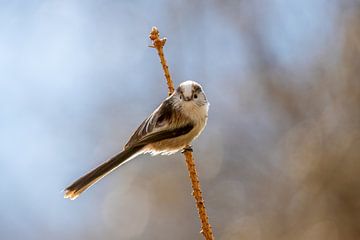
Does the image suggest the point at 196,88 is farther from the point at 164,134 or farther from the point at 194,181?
the point at 194,181

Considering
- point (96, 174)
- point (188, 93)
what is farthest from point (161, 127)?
point (96, 174)

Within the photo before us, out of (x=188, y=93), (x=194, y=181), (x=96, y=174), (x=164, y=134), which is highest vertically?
(x=188, y=93)

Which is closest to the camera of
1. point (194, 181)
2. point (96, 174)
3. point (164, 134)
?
point (194, 181)

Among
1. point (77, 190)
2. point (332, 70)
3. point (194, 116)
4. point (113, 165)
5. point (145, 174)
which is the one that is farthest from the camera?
point (145, 174)

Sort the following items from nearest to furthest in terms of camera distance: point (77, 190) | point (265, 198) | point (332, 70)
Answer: point (77, 190) → point (265, 198) → point (332, 70)

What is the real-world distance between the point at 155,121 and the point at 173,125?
0.26ft

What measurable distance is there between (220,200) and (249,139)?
20.2 inches

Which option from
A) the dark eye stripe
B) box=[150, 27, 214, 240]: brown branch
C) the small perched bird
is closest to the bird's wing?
the small perched bird

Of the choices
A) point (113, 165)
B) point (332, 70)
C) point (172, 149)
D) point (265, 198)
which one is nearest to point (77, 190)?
point (113, 165)

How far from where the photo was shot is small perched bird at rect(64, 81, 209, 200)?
2234 mm

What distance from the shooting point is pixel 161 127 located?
229 cm

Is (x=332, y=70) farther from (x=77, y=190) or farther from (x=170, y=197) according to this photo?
(x=77, y=190)

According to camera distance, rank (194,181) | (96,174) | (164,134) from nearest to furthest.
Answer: (194,181), (96,174), (164,134)

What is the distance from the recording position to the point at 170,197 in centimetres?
435
